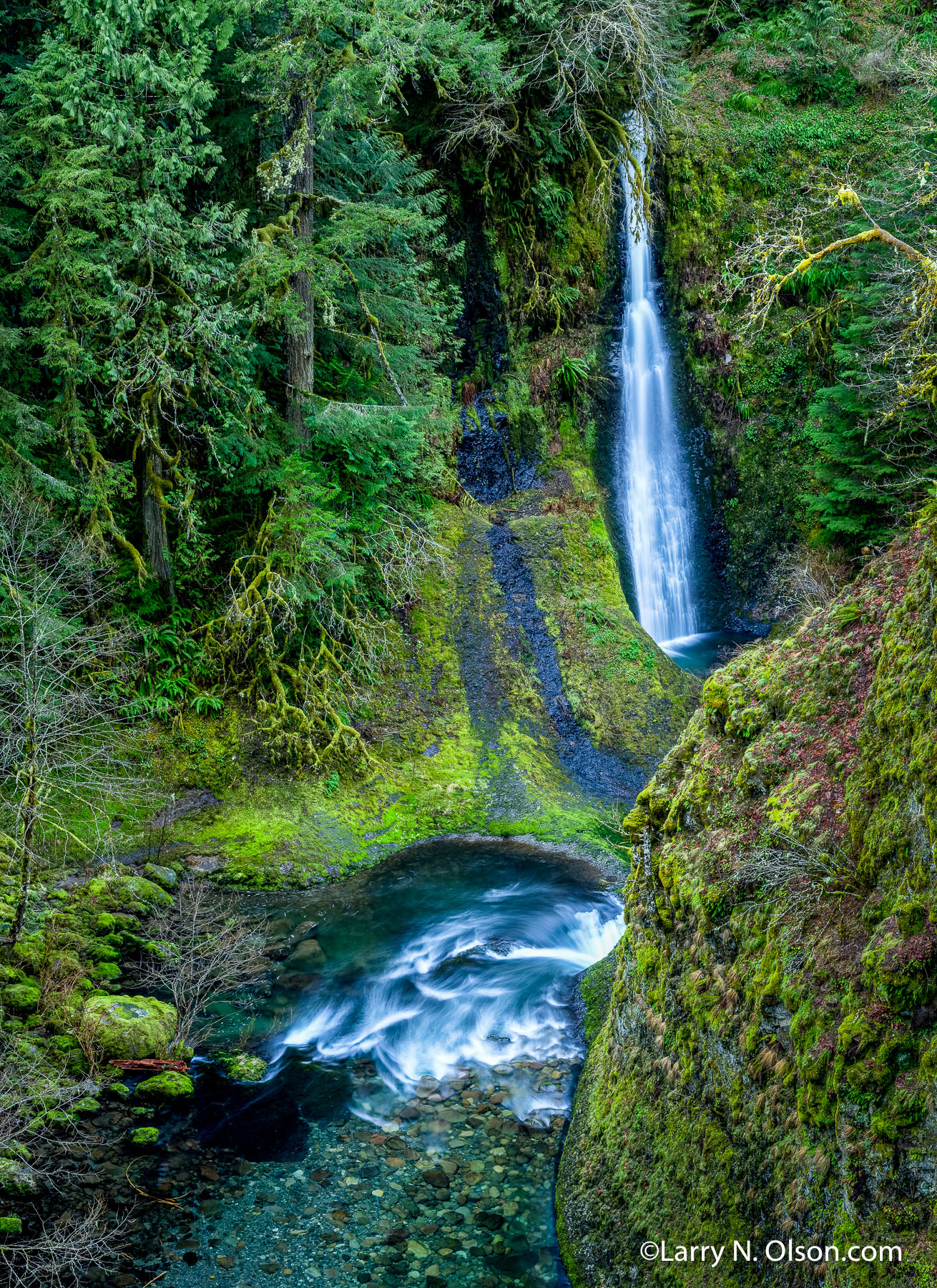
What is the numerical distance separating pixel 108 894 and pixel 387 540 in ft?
20.7

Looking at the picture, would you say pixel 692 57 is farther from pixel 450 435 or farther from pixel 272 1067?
pixel 272 1067

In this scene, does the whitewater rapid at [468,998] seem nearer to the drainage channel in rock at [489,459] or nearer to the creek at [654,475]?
the creek at [654,475]

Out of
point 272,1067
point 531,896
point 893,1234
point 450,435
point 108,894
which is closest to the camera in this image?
point 893,1234

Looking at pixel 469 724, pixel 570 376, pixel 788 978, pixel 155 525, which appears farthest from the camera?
pixel 570 376

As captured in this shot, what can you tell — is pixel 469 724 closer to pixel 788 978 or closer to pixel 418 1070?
pixel 418 1070

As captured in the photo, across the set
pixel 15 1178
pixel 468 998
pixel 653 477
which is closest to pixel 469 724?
pixel 468 998

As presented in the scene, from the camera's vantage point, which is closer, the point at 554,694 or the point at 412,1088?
the point at 412,1088

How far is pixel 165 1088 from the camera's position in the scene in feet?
21.3

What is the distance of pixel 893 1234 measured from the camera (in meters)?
2.97

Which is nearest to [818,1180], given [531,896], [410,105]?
[531,896]

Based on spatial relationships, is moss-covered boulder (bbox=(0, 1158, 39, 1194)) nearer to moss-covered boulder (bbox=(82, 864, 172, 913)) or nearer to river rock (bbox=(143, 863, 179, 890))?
moss-covered boulder (bbox=(82, 864, 172, 913))

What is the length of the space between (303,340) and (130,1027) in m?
9.22

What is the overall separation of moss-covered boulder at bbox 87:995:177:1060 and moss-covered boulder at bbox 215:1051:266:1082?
0.50 meters

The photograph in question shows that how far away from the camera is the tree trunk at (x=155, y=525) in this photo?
1100cm
